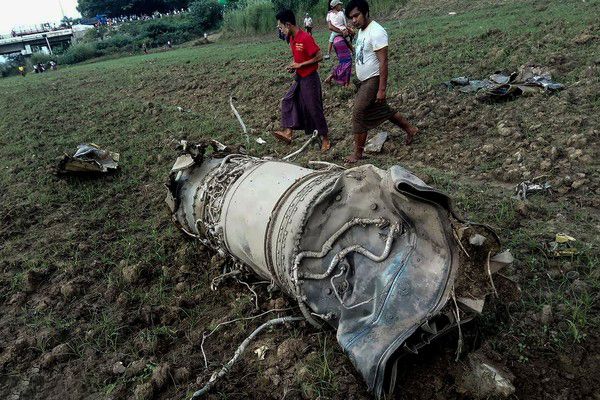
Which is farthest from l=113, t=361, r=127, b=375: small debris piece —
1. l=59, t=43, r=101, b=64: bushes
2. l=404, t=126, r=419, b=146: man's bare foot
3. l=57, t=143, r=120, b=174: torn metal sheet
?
l=59, t=43, r=101, b=64: bushes

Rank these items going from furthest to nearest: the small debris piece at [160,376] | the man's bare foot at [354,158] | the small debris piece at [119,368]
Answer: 1. the man's bare foot at [354,158]
2. the small debris piece at [119,368]
3. the small debris piece at [160,376]

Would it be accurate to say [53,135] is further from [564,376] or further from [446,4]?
[446,4]

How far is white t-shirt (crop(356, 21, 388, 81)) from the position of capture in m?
3.74

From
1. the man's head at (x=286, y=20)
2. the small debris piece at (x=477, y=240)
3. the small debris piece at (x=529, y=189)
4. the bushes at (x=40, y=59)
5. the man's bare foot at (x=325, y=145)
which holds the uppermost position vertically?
the man's head at (x=286, y=20)

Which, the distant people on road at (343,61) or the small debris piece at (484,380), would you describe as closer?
→ the small debris piece at (484,380)

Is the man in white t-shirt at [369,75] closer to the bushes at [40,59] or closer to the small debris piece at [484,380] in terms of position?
the small debris piece at [484,380]

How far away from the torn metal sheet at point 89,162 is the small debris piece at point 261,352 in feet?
10.5

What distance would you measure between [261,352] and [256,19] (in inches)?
757

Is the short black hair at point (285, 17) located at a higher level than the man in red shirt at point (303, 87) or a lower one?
higher

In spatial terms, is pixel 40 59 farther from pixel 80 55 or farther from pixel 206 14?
pixel 206 14

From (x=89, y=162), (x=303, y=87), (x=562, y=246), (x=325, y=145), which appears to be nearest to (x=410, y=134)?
(x=325, y=145)

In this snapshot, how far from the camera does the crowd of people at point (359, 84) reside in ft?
12.4

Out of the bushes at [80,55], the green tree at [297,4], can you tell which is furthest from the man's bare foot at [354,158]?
the bushes at [80,55]

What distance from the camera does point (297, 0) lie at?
18203 mm
